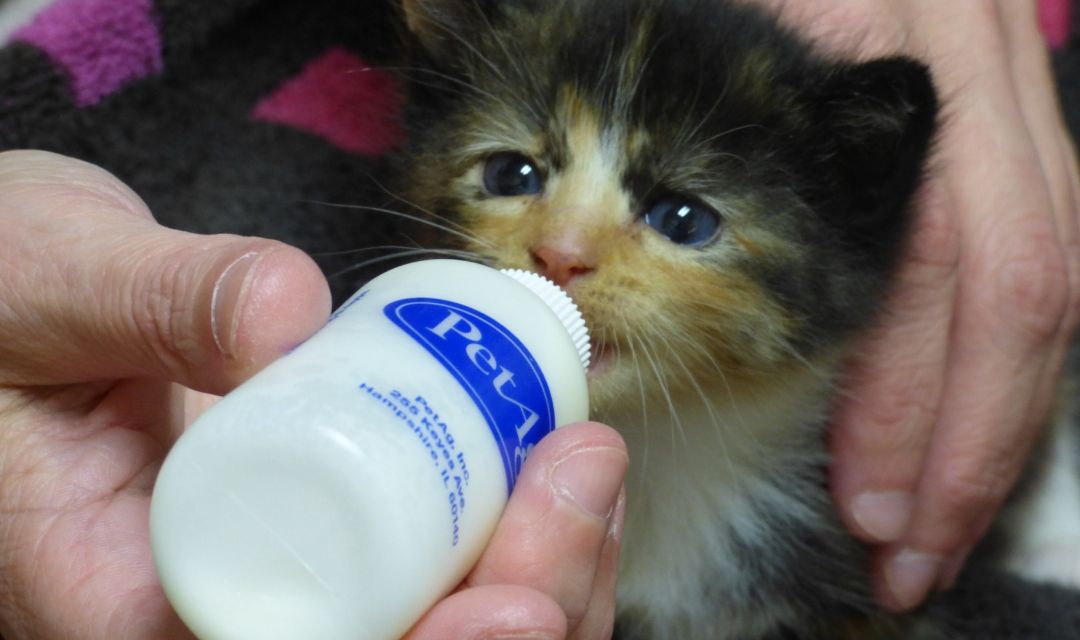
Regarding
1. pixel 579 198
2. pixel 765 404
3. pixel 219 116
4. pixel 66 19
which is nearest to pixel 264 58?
pixel 219 116

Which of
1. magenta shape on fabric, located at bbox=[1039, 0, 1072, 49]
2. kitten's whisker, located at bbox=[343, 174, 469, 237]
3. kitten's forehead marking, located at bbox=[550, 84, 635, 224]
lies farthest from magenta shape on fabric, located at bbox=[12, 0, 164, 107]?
magenta shape on fabric, located at bbox=[1039, 0, 1072, 49]

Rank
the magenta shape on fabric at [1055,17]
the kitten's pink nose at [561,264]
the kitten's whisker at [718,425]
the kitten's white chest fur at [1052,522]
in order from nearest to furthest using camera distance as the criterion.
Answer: the kitten's pink nose at [561,264] < the kitten's whisker at [718,425] < the kitten's white chest fur at [1052,522] < the magenta shape on fabric at [1055,17]

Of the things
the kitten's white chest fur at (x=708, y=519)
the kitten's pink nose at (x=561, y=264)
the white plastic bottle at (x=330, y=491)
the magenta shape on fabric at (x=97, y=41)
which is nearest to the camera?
the white plastic bottle at (x=330, y=491)

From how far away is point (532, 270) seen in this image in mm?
1095

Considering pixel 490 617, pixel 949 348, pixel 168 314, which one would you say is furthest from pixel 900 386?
pixel 168 314

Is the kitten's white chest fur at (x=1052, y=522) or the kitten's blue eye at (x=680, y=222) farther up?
the kitten's blue eye at (x=680, y=222)

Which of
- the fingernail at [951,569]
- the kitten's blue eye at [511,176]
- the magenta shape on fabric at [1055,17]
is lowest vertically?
the fingernail at [951,569]

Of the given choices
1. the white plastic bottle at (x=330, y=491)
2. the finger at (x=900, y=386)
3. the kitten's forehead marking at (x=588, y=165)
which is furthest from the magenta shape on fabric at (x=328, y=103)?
the white plastic bottle at (x=330, y=491)

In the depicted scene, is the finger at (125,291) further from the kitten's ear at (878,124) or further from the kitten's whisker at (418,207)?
the kitten's ear at (878,124)

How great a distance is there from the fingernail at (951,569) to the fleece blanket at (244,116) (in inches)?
1.4

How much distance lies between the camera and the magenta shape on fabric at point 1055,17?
85.0 inches

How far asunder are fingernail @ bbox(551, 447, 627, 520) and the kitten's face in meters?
0.27

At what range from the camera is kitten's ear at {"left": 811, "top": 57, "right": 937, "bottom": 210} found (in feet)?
3.87

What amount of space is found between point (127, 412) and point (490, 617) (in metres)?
0.49
